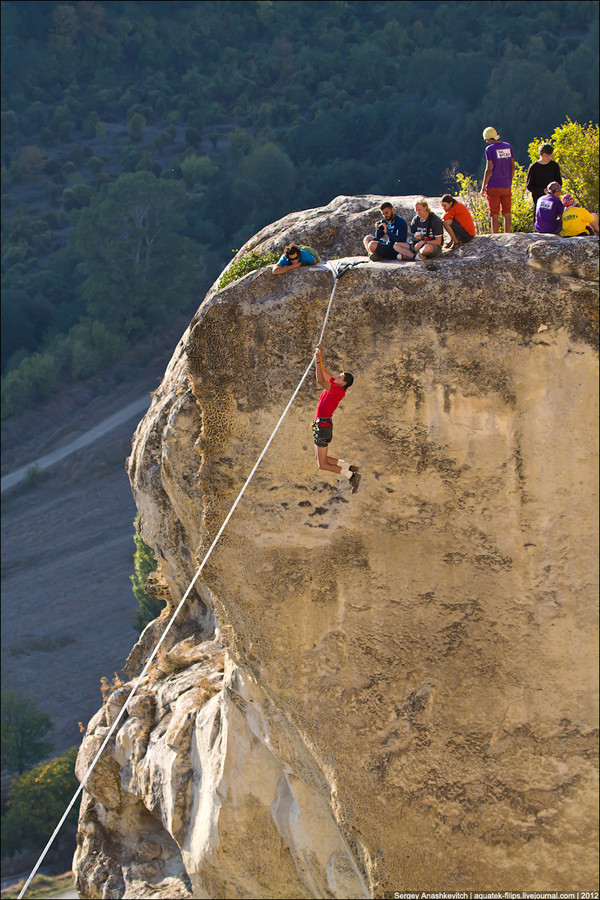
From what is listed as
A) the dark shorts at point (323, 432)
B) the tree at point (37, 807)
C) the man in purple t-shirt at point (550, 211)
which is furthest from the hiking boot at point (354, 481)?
the tree at point (37, 807)

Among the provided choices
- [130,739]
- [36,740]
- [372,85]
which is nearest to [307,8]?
[372,85]

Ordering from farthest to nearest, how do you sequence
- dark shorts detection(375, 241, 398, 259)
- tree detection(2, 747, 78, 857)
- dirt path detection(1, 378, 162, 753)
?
dirt path detection(1, 378, 162, 753) < tree detection(2, 747, 78, 857) < dark shorts detection(375, 241, 398, 259)

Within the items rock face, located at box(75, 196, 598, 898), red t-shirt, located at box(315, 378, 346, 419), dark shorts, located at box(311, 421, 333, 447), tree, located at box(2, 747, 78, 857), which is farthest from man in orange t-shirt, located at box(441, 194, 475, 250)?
tree, located at box(2, 747, 78, 857)

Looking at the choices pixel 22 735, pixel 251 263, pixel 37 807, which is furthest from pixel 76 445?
pixel 251 263

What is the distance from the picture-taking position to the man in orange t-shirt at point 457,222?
34.0 ft

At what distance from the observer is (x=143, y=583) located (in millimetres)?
36844

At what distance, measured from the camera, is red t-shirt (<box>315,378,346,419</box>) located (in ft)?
32.7

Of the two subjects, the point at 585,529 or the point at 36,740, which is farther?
the point at 36,740

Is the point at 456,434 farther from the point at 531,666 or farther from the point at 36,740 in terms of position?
the point at 36,740

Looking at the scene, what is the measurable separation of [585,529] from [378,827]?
13.1 feet

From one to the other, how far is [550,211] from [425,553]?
394 centimetres

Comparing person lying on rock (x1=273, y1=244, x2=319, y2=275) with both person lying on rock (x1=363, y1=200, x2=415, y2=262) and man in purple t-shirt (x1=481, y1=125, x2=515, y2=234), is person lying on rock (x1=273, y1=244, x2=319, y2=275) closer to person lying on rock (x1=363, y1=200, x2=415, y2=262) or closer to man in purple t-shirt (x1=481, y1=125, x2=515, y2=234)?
person lying on rock (x1=363, y1=200, x2=415, y2=262)

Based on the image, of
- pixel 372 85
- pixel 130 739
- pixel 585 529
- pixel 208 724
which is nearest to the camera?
pixel 585 529

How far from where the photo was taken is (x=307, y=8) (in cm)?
8288
